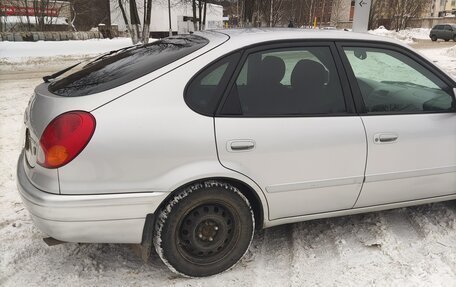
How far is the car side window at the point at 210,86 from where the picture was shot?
264cm

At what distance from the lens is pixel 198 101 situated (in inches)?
104

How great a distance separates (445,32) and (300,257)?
42.1 m

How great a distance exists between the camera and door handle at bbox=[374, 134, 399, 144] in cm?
300

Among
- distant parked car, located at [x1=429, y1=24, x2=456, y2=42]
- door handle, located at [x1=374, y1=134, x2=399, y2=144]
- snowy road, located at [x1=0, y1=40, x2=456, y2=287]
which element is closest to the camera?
snowy road, located at [x1=0, y1=40, x2=456, y2=287]

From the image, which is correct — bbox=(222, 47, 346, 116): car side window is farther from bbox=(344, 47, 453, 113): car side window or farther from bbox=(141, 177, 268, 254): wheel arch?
bbox=(141, 177, 268, 254): wheel arch

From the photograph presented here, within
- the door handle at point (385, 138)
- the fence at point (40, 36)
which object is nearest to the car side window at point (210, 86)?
the door handle at point (385, 138)

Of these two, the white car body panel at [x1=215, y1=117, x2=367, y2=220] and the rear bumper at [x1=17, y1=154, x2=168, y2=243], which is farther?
the white car body panel at [x1=215, y1=117, x2=367, y2=220]

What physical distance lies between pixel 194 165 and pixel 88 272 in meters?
1.10

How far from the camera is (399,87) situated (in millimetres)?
3629

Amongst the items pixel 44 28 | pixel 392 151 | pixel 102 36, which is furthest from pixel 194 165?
pixel 44 28

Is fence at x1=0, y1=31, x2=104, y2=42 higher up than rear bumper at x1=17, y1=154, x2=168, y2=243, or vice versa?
rear bumper at x1=17, y1=154, x2=168, y2=243

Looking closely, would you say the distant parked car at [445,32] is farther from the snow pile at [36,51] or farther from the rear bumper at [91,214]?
the rear bumper at [91,214]

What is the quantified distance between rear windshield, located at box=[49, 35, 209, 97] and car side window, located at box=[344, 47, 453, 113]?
121cm

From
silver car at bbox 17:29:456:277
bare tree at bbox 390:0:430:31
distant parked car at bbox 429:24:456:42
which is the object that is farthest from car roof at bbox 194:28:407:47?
bare tree at bbox 390:0:430:31
